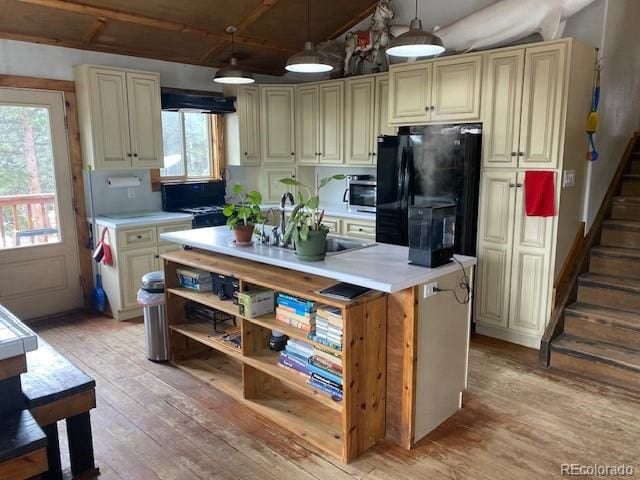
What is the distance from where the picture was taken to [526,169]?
3.64 meters

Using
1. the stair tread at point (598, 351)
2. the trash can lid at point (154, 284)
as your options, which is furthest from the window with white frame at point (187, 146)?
the stair tread at point (598, 351)

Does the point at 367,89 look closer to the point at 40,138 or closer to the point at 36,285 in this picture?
the point at 40,138

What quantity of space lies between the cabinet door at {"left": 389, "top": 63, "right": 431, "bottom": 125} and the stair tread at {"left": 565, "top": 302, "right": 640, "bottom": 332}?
1919 millimetres

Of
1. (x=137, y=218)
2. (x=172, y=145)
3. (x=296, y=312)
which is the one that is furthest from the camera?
(x=172, y=145)

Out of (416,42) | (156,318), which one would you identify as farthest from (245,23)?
(156,318)

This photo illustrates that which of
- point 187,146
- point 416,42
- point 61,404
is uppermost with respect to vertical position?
point 416,42

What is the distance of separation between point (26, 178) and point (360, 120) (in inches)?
127

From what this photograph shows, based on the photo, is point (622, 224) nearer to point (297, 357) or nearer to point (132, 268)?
point (297, 357)

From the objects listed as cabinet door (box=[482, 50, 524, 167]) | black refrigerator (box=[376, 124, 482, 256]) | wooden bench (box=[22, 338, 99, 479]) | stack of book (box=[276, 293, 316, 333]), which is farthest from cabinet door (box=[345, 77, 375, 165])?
wooden bench (box=[22, 338, 99, 479])

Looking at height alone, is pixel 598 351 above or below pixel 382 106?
below

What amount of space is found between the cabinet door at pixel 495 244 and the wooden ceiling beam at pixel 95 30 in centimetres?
348

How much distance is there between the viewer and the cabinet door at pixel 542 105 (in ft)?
11.2

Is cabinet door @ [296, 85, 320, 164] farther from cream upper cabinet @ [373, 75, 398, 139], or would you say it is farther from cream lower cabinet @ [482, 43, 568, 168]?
cream lower cabinet @ [482, 43, 568, 168]

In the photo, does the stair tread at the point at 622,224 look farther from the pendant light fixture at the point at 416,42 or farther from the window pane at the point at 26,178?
the window pane at the point at 26,178
